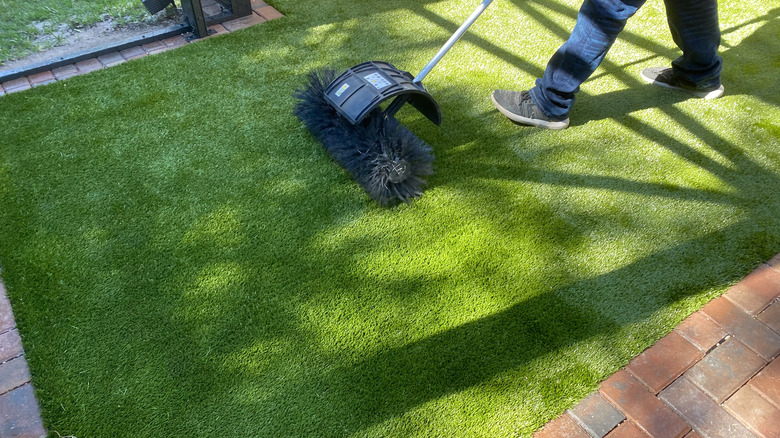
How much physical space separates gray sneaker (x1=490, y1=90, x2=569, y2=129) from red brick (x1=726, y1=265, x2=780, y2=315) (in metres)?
1.21

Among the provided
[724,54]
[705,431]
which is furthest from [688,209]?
[724,54]

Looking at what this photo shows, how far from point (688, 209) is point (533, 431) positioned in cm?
143

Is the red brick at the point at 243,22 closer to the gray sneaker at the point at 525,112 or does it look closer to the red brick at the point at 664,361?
the gray sneaker at the point at 525,112

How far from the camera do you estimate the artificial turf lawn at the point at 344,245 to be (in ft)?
6.06

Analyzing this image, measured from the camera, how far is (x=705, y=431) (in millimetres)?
1775

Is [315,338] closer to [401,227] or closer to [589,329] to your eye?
[401,227]

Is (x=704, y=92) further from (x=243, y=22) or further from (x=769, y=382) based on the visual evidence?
(x=243, y=22)

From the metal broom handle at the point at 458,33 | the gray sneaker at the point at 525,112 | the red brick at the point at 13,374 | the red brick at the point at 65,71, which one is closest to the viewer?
the red brick at the point at 13,374

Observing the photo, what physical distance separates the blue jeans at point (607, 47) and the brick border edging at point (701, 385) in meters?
1.30

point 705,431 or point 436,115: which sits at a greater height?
point 436,115

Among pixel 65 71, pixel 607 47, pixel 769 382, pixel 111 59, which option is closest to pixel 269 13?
pixel 111 59

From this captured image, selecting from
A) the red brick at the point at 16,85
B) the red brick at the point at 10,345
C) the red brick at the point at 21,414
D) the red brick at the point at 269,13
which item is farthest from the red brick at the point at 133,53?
the red brick at the point at 21,414

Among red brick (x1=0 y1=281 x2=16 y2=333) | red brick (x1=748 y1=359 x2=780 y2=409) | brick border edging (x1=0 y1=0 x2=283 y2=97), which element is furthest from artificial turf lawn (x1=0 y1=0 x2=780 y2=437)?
red brick (x1=748 y1=359 x2=780 y2=409)

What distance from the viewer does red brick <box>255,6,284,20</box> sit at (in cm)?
385
